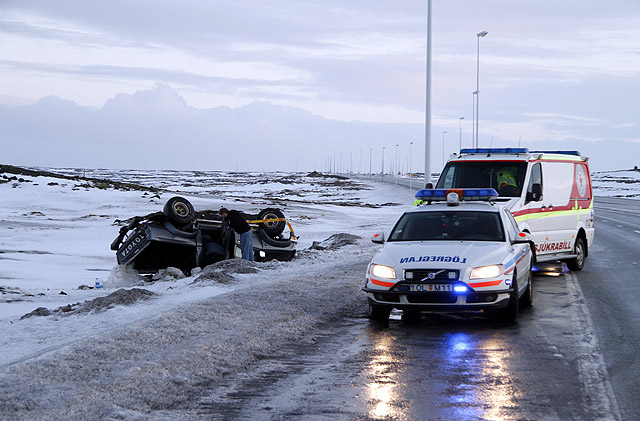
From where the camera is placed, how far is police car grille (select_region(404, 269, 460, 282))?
9.65 meters

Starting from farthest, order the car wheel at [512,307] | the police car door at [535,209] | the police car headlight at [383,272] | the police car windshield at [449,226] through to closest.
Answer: the police car door at [535,209] < the police car windshield at [449,226] < the car wheel at [512,307] < the police car headlight at [383,272]

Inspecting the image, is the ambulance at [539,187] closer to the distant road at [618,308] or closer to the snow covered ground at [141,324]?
the distant road at [618,308]

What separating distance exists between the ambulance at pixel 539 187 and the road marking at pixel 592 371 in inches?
135

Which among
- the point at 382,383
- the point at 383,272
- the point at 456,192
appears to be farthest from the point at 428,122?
the point at 382,383

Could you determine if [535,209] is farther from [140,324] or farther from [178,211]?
[140,324]

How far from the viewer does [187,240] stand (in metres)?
17.9

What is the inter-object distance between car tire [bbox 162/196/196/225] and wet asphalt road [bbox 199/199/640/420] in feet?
25.3

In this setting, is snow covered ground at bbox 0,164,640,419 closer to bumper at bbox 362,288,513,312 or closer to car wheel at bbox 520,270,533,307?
bumper at bbox 362,288,513,312

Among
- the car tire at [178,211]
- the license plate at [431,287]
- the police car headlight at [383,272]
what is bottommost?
the license plate at [431,287]

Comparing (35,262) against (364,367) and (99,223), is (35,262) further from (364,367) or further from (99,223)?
(364,367)

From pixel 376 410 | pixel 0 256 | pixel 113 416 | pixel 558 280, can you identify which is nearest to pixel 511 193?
pixel 558 280

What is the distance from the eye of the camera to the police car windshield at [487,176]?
1483cm

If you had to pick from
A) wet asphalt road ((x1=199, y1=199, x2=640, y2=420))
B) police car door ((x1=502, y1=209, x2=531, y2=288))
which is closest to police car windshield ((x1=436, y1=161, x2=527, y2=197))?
police car door ((x1=502, y1=209, x2=531, y2=288))

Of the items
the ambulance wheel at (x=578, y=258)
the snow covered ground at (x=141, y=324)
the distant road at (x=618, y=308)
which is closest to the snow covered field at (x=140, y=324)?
the snow covered ground at (x=141, y=324)
